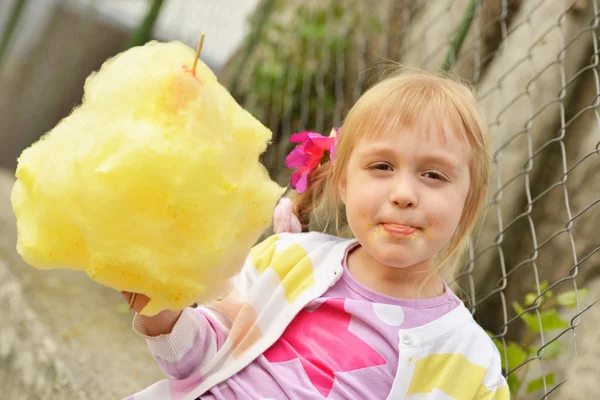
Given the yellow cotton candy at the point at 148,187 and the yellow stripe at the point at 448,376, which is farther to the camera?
the yellow stripe at the point at 448,376

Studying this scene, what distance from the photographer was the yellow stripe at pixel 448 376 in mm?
1335

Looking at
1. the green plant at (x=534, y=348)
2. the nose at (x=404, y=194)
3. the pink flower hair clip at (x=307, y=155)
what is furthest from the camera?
the green plant at (x=534, y=348)

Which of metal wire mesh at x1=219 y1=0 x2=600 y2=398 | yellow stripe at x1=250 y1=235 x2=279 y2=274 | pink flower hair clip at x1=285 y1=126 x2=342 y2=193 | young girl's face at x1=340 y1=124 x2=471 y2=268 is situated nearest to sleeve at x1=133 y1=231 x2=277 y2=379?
yellow stripe at x1=250 y1=235 x2=279 y2=274

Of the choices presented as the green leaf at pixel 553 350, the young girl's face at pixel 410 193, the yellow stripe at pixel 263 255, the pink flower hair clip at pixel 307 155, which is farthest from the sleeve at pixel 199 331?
the green leaf at pixel 553 350

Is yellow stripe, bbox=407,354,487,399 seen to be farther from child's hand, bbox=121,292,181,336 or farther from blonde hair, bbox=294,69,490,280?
child's hand, bbox=121,292,181,336

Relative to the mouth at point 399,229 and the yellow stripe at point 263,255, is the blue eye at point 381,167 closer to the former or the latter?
the mouth at point 399,229

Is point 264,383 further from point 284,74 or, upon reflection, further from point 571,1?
point 284,74

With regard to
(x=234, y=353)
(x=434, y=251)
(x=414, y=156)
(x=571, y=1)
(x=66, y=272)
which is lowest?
(x=66, y=272)

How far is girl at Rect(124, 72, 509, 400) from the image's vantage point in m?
1.33

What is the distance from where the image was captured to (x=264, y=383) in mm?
1401

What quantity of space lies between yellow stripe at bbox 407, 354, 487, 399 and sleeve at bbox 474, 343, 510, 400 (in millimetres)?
11

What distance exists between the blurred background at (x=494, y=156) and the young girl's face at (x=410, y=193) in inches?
16.4

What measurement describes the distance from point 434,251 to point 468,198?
177 millimetres

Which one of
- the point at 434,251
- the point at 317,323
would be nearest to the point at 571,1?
the point at 434,251
